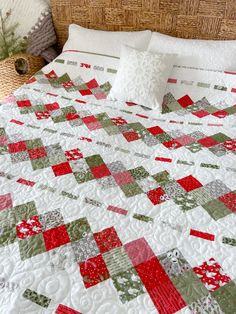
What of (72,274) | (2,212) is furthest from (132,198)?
(2,212)

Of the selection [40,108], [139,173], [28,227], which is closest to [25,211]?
[28,227]

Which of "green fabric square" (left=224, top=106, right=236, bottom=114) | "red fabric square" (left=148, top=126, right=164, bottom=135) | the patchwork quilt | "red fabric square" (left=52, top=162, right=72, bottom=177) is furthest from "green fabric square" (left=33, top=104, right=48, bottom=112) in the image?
"green fabric square" (left=224, top=106, right=236, bottom=114)

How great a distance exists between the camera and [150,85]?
1.84 m

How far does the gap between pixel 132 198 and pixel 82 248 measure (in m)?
0.30

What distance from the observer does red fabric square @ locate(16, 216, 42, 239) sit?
1.11 meters

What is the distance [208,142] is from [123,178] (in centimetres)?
51

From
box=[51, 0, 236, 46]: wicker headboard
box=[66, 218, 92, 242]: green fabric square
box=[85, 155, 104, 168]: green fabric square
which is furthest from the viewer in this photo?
box=[51, 0, 236, 46]: wicker headboard

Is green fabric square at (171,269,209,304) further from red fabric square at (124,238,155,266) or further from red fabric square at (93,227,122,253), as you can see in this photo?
red fabric square at (93,227,122,253)

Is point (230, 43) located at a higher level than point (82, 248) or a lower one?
higher

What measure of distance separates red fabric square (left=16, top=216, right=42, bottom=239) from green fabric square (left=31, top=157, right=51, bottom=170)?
316 millimetres

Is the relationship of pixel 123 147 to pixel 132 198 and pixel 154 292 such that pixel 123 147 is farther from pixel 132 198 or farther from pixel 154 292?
pixel 154 292

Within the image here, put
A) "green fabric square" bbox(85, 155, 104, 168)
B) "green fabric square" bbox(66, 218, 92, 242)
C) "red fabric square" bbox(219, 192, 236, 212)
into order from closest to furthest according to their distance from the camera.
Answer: "green fabric square" bbox(66, 218, 92, 242), "red fabric square" bbox(219, 192, 236, 212), "green fabric square" bbox(85, 155, 104, 168)

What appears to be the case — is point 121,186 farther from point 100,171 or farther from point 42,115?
point 42,115

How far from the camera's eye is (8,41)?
8.36 feet
